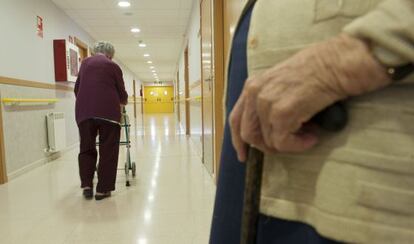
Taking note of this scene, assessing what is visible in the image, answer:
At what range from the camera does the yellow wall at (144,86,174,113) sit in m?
26.7

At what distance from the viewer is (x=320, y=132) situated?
0.48 meters

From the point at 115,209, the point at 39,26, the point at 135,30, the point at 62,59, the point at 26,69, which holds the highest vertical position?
the point at 135,30

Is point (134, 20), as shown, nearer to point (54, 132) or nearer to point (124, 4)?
point (124, 4)

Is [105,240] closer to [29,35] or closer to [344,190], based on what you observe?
[344,190]

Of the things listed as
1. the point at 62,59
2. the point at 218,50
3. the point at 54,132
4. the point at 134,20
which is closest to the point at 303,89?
the point at 218,50

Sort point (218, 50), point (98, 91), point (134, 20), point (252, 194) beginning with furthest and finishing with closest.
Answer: point (134, 20) < point (218, 50) < point (98, 91) < point (252, 194)

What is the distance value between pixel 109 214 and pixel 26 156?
85.1 inches

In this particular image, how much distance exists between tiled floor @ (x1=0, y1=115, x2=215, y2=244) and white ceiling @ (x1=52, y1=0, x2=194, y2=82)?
2987 mm

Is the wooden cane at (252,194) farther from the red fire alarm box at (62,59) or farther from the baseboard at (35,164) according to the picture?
the red fire alarm box at (62,59)

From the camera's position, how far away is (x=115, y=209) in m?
2.57

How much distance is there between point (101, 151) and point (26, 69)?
2.11m

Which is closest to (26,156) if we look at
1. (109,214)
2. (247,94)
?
(109,214)

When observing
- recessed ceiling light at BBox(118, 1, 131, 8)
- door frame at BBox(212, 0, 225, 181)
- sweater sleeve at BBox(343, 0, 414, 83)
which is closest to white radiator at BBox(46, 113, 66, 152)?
recessed ceiling light at BBox(118, 1, 131, 8)

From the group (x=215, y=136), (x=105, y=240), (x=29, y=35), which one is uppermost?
(x=29, y=35)
